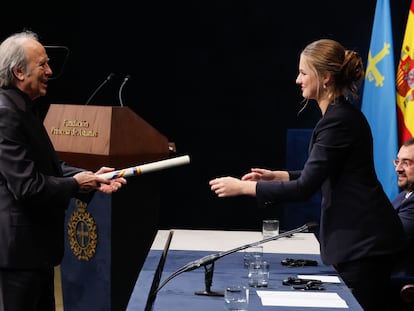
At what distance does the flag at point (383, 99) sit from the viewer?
5289 millimetres

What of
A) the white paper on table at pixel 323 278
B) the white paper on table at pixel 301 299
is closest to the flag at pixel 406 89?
the white paper on table at pixel 323 278

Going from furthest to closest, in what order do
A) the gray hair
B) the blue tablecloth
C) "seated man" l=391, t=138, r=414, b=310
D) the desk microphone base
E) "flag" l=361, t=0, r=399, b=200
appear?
"flag" l=361, t=0, r=399, b=200
"seated man" l=391, t=138, r=414, b=310
the gray hair
the desk microphone base
the blue tablecloth

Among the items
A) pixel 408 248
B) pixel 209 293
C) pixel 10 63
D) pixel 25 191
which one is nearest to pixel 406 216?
pixel 408 248

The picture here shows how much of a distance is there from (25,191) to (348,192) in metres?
1.20

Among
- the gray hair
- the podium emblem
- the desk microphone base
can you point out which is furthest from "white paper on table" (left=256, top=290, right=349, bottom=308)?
the podium emblem

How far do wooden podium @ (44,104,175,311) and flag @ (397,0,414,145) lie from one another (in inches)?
74.3

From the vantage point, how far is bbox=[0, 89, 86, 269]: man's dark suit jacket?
273 cm

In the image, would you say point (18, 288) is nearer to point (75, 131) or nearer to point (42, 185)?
point (42, 185)

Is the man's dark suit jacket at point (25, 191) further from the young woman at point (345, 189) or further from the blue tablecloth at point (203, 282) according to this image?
the young woman at point (345, 189)

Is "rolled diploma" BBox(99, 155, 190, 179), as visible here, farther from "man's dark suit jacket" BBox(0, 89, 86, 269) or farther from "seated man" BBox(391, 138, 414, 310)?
"seated man" BBox(391, 138, 414, 310)

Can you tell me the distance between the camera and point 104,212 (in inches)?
144

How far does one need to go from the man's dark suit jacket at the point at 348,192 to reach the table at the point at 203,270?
0.17m

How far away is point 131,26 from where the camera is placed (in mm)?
6500

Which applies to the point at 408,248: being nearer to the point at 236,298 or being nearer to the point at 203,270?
the point at 203,270
